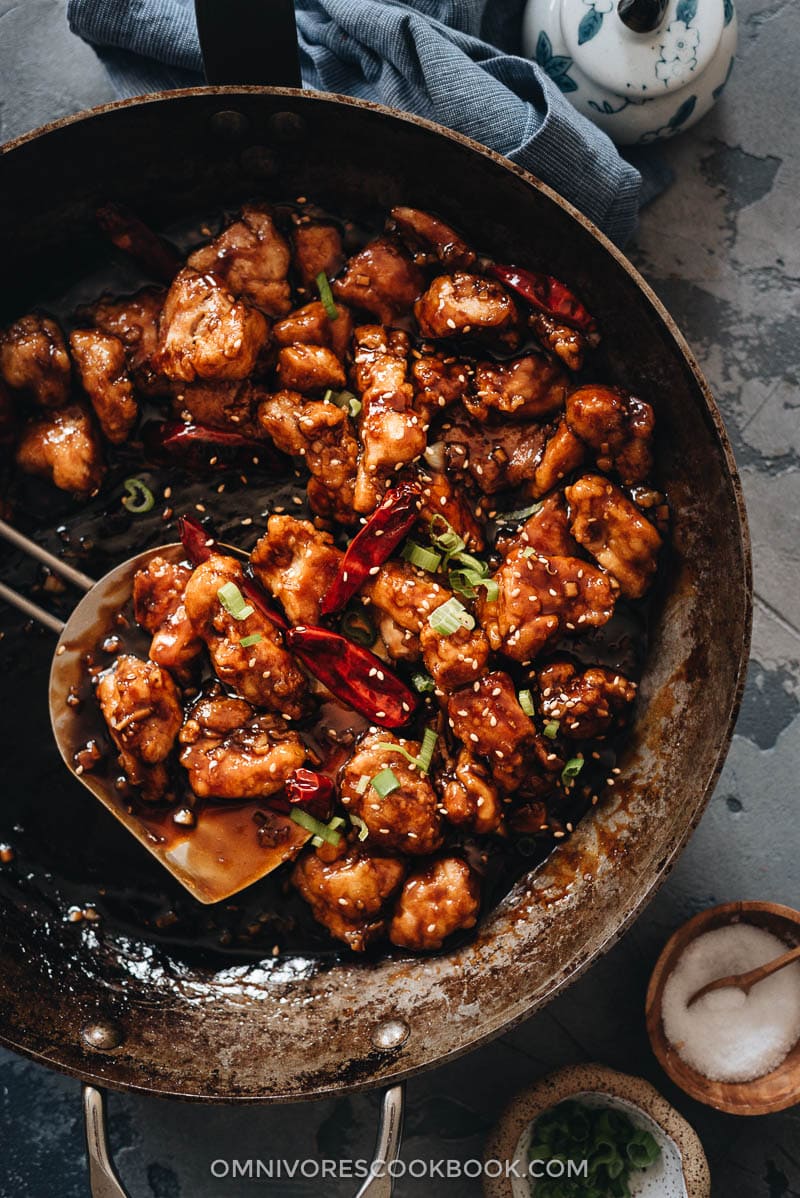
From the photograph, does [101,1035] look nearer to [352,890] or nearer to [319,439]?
[352,890]

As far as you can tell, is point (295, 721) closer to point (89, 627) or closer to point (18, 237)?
point (89, 627)

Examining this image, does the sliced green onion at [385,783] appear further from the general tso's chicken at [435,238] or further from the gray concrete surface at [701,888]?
the general tso's chicken at [435,238]

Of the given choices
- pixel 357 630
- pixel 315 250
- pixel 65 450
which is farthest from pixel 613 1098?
pixel 315 250

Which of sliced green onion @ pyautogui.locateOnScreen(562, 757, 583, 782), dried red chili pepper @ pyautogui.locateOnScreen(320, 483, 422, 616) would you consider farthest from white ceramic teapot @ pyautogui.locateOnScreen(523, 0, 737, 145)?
sliced green onion @ pyautogui.locateOnScreen(562, 757, 583, 782)

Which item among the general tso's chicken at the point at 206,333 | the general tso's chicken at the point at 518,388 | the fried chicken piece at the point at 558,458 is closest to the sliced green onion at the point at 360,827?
the fried chicken piece at the point at 558,458

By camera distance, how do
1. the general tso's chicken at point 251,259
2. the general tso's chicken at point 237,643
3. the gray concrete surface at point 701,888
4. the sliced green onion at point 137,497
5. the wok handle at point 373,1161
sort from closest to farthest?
the wok handle at point 373,1161 < the general tso's chicken at point 237,643 < the general tso's chicken at point 251,259 < the sliced green onion at point 137,497 < the gray concrete surface at point 701,888

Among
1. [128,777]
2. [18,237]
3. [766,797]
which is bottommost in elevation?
[128,777]

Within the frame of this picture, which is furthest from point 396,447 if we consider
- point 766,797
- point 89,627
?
point 766,797
